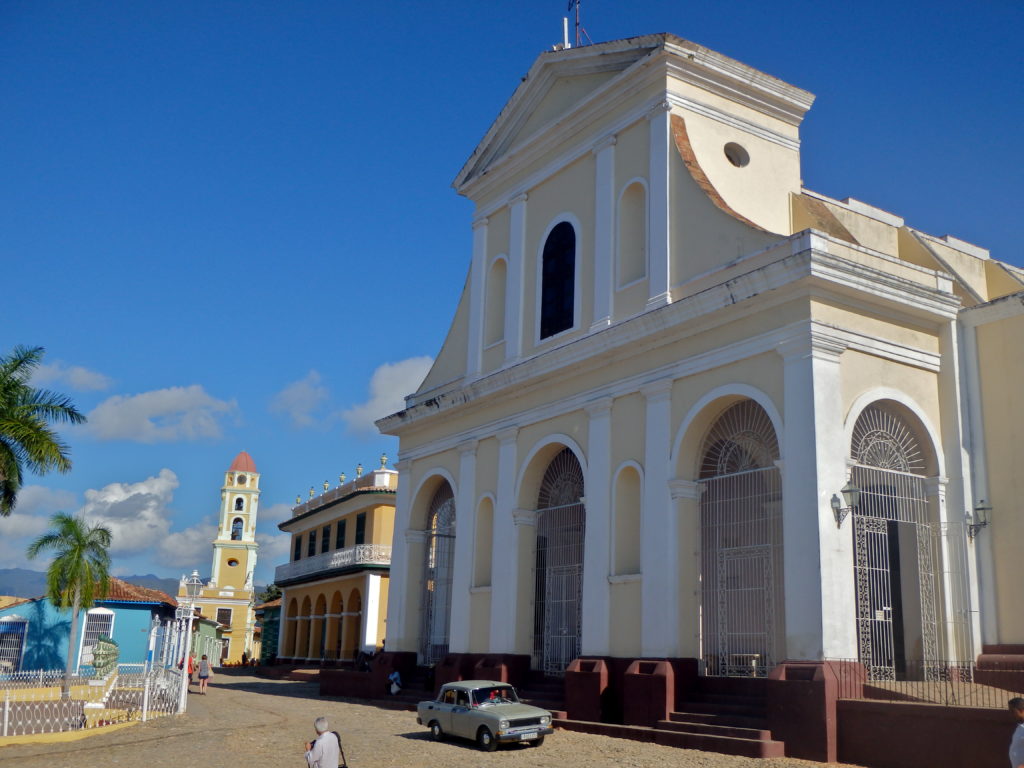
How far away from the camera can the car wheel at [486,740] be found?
13.7m

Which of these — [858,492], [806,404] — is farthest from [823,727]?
[806,404]

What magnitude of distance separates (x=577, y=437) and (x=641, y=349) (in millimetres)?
2183

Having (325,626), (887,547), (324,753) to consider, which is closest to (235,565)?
(325,626)

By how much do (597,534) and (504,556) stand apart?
9.47ft

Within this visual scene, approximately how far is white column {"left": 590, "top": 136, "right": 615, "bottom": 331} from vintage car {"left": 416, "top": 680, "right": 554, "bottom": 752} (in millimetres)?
6363

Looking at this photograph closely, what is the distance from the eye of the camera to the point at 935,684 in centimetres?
1288

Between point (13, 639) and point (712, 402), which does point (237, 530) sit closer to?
point (13, 639)

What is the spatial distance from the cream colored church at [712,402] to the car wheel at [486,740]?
9.24ft

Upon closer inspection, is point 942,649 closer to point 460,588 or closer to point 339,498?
point 460,588

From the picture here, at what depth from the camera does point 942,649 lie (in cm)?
1395

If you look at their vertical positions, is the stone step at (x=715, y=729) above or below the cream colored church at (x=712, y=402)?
below

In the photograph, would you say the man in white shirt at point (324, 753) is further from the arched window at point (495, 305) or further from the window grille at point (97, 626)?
the window grille at point (97, 626)

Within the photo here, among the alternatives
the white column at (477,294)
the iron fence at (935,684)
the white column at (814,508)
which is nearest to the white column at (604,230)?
the white column at (477,294)

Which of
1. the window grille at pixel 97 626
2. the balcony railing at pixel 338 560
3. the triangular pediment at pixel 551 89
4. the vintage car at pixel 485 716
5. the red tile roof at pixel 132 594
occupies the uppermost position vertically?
the triangular pediment at pixel 551 89
